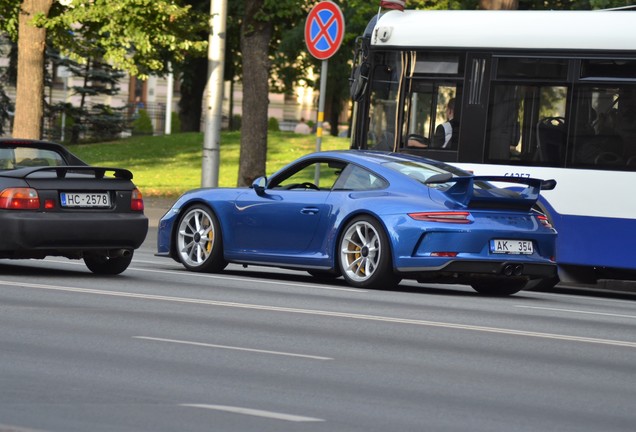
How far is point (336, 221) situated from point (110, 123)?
42968 mm

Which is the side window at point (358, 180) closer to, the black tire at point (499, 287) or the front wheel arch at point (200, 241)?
the front wheel arch at point (200, 241)

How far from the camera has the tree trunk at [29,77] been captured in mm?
27578

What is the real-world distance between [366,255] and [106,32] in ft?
51.6

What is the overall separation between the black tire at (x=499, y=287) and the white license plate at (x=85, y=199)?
3.74m

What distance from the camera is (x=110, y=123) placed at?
2216 inches

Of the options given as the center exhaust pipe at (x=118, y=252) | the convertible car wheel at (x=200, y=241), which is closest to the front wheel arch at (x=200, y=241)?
the convertible car wheel at (x=200, y=241)

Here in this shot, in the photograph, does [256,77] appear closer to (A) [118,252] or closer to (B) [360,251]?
(A) [118,252]

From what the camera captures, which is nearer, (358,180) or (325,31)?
(358,180)

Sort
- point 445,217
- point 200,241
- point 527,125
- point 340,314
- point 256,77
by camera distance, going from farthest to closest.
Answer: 1. point 256,77
2. point 527,125
3. point 200,241
4. point 445,217
5. point 340,314

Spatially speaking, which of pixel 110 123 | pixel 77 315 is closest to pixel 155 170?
pixel 110 123

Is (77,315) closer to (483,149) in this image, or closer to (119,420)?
(119,420)

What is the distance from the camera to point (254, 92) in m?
28.8

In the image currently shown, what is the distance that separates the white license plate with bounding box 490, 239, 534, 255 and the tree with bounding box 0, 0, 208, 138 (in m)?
14.2

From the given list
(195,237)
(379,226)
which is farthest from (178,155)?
(379,226)
